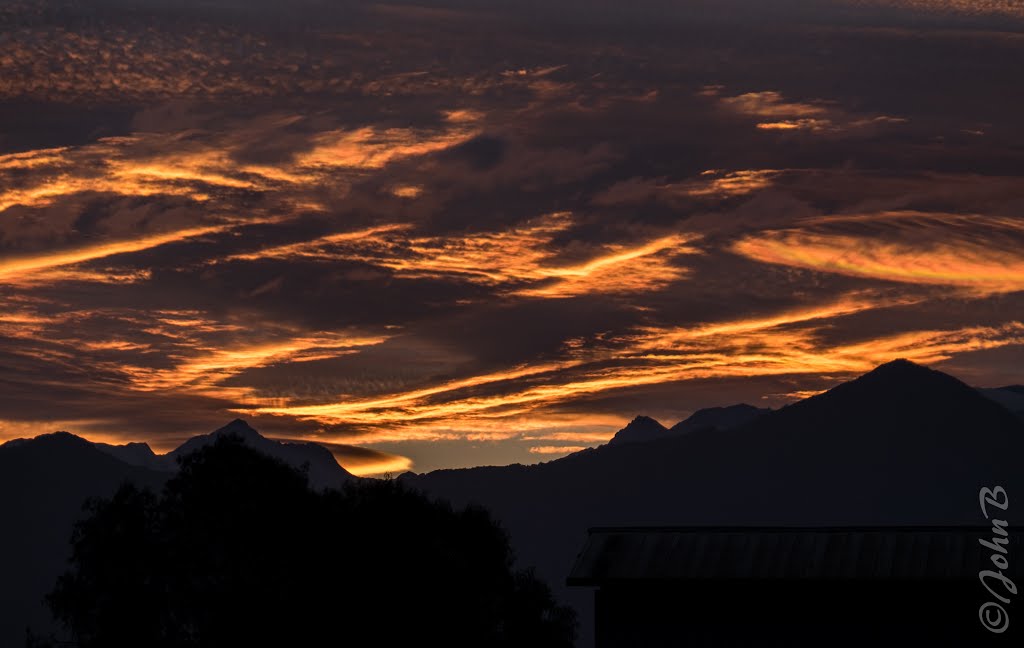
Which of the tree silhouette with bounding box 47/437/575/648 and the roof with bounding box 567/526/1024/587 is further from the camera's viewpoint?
the tree silhouette with bounding box 47/437/575/648

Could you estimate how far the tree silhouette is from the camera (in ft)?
219

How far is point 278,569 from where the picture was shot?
6900 centimetres

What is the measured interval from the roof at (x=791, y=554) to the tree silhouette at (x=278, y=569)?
79.9 feet

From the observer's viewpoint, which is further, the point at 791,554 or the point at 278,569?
the point at 278,569

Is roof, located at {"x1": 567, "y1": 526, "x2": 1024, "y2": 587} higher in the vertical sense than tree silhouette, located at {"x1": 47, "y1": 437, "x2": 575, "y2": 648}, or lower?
higher

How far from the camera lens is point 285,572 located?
224ft

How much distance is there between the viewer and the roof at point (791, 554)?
41500 mm

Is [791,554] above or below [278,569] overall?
above

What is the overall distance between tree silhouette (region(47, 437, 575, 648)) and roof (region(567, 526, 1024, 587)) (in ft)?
79.9

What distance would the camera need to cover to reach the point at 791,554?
42844 mm

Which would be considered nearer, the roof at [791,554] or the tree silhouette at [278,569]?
the roof at [791,554]

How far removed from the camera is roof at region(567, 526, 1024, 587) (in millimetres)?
41500

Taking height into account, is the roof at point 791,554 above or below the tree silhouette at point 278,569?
above

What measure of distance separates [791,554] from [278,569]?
32.7 m
